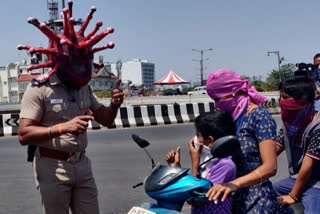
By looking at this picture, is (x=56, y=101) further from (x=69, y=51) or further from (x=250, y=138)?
(x=250, y=138)

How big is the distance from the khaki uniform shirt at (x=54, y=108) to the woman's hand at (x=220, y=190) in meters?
1.22

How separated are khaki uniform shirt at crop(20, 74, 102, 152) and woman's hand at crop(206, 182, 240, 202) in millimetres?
1225

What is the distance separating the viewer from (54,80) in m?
3.12

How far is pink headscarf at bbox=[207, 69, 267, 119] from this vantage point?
2643 mm

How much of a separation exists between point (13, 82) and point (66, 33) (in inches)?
4051

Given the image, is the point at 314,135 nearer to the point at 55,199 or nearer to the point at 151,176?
the point at 151,176

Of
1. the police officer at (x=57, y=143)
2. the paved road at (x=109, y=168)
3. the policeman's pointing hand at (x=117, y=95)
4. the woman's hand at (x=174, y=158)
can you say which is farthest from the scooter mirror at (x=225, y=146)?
the paved road at (x=109, y=168)

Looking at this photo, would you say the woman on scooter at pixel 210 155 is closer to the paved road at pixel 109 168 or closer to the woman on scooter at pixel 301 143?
the woman on scooter at pixel 301 143

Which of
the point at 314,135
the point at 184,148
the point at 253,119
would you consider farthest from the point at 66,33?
the point at 184,148

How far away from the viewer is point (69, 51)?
306 cm

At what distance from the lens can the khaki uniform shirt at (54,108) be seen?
119 inches

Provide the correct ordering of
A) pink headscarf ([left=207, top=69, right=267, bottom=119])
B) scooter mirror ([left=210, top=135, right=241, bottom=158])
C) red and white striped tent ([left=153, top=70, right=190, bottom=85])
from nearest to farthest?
scooter mirror ([left=210, top=135, right=241, bottom=158])
pink headscarf ([left=207, top=69, right=267, bottom=119])
red and white striped tent ([left=153, top=70, right=190, bottom=85])

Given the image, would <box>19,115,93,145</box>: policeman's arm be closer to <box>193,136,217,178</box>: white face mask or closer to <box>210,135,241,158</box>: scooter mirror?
<box>193,136,217,178</box>: white face mask

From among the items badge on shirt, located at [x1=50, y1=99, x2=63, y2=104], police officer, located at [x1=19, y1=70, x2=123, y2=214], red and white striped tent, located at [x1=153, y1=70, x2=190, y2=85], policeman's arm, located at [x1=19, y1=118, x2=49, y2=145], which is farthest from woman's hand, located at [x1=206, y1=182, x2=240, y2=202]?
red and white striped tent, located at [x1=153, y1=70, x2=190, y2=85]
